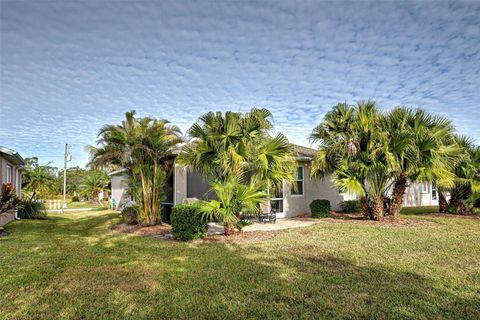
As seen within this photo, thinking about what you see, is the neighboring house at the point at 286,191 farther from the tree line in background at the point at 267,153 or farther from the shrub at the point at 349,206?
the tree line in background at the point at 267,153

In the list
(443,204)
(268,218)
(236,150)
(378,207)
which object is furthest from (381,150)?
(443,204)

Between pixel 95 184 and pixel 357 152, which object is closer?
pixel 357 152

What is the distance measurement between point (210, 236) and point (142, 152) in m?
4.68

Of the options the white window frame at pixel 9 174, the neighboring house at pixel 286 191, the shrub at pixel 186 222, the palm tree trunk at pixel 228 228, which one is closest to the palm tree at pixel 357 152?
the neighboring house at pixel 286 191

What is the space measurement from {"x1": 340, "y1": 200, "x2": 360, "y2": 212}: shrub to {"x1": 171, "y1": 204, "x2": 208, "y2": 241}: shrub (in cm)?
1123

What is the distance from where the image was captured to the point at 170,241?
355 inches

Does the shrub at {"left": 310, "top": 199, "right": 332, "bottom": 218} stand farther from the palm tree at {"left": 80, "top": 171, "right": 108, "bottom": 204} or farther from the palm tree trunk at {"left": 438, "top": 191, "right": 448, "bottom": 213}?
the palm tree at {"left": 80, "top": 171, "right": 108, "bottom": 204}

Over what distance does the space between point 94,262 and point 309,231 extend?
23.1 ft

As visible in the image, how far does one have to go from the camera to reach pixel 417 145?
1198 centimetres

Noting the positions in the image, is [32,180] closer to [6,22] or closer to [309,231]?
[6,22]

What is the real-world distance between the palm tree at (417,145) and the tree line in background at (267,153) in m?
0.04

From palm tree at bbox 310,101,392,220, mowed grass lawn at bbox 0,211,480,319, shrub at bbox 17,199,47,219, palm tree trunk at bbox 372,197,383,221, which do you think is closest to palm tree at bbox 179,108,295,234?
mowed grass lawn at bbox 0,211,480,319

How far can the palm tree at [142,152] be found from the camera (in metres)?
11.6

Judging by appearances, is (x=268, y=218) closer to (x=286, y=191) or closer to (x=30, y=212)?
(x=286, y=191)
